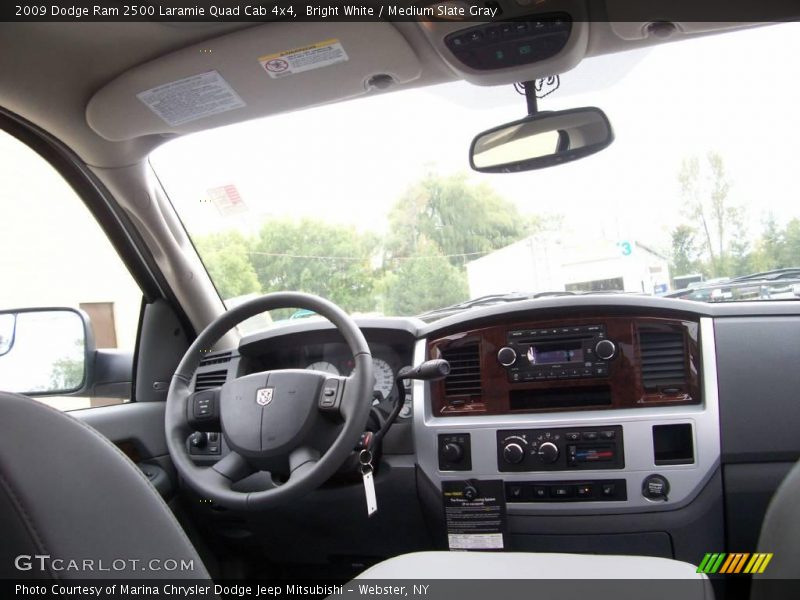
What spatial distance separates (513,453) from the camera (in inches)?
98.2

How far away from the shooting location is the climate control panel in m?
2.45

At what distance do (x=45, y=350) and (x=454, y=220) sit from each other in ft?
6.49

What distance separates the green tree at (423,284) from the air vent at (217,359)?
0.77 metres

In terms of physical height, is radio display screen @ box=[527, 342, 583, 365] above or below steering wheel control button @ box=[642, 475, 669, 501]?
above

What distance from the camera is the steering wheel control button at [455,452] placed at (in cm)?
258

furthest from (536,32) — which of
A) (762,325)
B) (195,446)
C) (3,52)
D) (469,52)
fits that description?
(195,446)

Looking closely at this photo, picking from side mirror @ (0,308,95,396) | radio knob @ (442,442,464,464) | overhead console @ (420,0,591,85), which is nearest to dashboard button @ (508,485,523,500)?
radio knob @ (442,442,464,464)

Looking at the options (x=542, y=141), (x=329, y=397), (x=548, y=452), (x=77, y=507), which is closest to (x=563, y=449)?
(x=548, y=452)

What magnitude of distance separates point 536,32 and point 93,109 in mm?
1771

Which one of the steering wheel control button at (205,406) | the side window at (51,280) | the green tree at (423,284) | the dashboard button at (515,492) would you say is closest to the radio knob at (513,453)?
the dashboard button at (515,492)

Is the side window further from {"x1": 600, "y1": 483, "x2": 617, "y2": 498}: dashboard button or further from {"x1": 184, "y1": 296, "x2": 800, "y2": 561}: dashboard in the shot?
{"x1": 600, "y1": 483, "x2": 617, "y2": 498}: dashboard button

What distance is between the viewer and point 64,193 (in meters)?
2.96

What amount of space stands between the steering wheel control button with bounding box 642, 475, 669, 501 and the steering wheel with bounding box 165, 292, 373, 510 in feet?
3.78

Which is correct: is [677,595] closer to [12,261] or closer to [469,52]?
[469,52]
